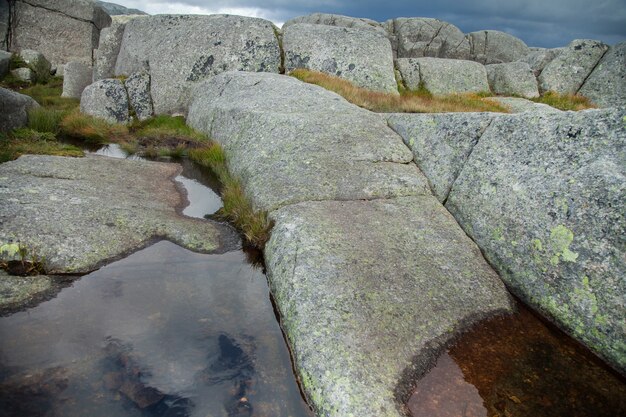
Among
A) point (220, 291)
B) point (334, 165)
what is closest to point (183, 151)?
point (334, 165)

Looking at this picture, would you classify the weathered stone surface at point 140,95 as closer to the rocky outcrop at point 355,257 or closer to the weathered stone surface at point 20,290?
the rocky outcrop at point 355,257

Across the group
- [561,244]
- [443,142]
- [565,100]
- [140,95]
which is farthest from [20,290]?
[565,100]

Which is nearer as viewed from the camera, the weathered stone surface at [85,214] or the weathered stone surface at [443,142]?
the weathered stone surface at [85,214]

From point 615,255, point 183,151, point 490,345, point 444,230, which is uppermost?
point 615,255

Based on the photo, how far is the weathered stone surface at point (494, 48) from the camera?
1690 inches

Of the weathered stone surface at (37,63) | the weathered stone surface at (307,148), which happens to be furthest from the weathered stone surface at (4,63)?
the weathered stone surface at (307,148)

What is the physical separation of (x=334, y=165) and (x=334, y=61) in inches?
451

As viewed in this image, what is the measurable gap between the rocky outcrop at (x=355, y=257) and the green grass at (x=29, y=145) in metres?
4.69

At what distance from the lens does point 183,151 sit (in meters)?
13.1

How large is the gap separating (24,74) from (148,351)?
93.2 feet

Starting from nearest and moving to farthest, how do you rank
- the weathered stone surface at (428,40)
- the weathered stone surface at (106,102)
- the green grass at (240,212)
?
1. the green grass at (240,212)
2. the weathered stone surface at (106,102)
3. the weathered stone surface at (428,40)

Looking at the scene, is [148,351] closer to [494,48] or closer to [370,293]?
[370,293]

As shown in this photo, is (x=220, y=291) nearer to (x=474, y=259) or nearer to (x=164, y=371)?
(x=164, y=371)

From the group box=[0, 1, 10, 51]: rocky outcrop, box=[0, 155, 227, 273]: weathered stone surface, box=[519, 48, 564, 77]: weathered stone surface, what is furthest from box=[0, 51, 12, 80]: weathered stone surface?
box=[519, 48, 564, 77]: weathered stone surface
